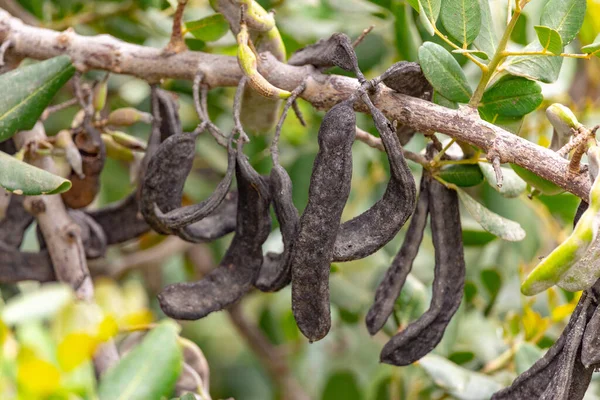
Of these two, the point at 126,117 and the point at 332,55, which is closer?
the point at 332,55

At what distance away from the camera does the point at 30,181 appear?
29.9 inches

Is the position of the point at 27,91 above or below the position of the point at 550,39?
below

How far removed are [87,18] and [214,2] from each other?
634 mm

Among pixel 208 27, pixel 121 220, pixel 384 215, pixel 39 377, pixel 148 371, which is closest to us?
pixel 39 377

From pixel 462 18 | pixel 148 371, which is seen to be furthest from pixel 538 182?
pixel 148 371

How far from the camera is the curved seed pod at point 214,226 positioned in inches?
34.2

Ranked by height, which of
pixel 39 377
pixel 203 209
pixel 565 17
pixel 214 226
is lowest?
pixel 214 226

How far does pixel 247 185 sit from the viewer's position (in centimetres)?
78

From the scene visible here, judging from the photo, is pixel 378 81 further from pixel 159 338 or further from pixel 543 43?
pixel 159 338

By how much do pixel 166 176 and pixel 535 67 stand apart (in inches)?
16.1

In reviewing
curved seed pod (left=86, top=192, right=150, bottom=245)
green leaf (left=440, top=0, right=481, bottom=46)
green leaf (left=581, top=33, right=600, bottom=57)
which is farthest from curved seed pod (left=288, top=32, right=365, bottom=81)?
curved seed pod (left=86, top=192, right=150, bottom=245)

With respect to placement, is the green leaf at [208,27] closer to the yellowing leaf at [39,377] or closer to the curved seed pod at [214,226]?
the curved seed pod at [214,226]

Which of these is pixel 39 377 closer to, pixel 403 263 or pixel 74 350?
pixel 74 350

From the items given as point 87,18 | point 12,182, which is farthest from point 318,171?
point 87,18
